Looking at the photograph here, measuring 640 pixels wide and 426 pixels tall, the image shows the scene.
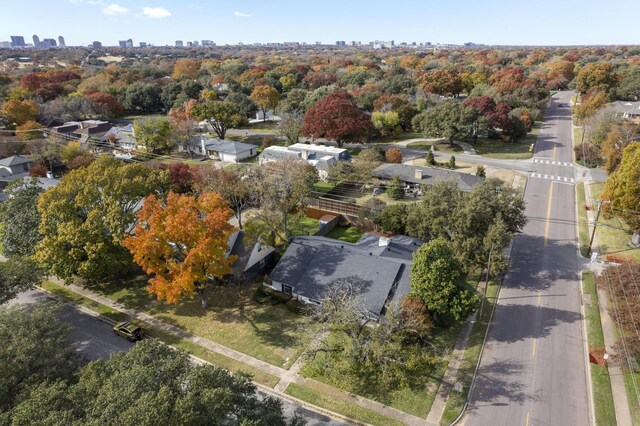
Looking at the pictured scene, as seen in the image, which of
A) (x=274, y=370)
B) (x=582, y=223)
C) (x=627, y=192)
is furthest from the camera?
(x=582, y=223)

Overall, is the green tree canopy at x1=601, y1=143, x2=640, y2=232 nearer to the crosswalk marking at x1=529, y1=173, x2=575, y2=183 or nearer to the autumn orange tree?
the crosswalk marking at x1=529, y1=173, x2=575, y2=183

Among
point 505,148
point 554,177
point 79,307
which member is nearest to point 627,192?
point 554,177

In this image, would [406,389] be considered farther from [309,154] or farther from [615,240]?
[309,154]

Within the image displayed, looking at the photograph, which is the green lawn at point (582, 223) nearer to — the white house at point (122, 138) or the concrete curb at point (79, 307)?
the concrete curb at point (79, 307)

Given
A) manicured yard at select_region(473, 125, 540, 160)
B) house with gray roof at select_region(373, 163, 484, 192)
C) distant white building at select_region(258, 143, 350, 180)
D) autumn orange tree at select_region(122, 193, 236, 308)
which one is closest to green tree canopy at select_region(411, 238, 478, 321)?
autumn orange tree at select_region(122, 193, 236, 308)

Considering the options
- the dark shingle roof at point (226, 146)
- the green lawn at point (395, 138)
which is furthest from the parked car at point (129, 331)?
the green lawn at point (395, 138)
